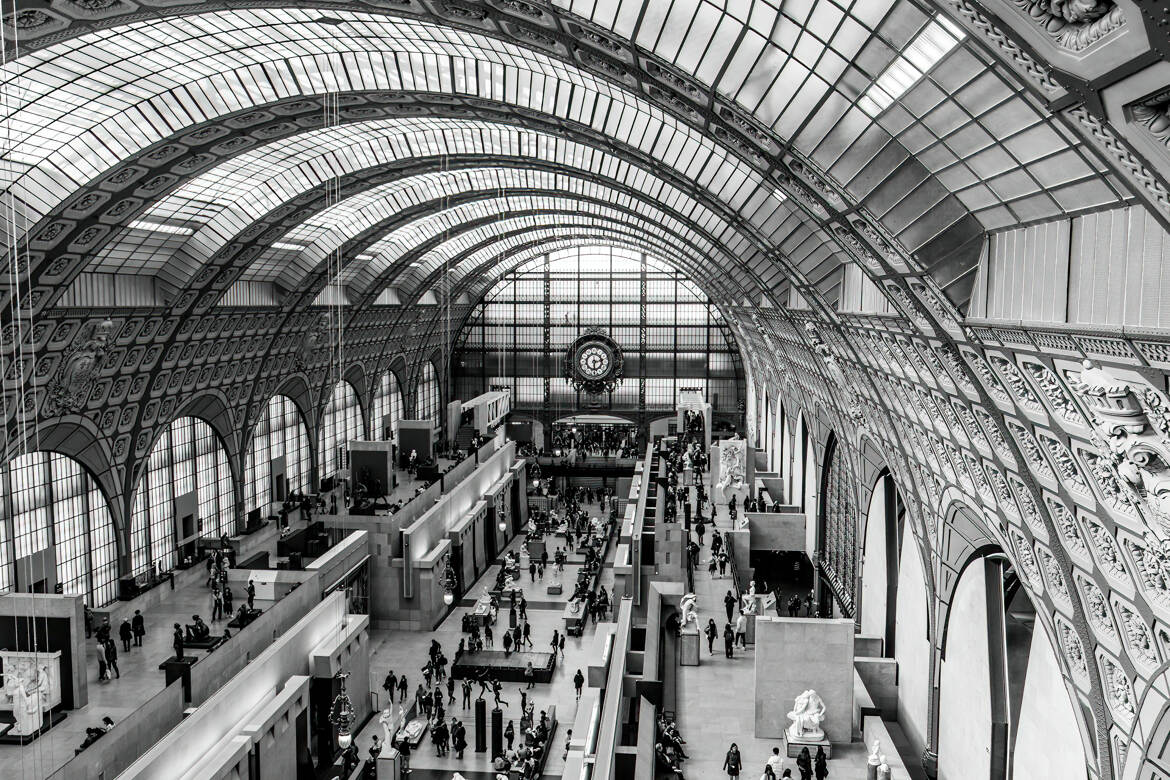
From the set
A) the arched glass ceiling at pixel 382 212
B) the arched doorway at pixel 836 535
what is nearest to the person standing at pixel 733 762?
the arched doorway at pixel 836 535

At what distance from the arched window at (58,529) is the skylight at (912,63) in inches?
1139

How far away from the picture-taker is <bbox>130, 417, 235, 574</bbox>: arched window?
39.0m

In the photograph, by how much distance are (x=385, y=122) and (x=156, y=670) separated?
18887mm

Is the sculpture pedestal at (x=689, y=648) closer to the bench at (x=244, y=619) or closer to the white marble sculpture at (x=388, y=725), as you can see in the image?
the white marble sculpture at (x=388, y=725)

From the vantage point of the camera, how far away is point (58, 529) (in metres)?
33.7

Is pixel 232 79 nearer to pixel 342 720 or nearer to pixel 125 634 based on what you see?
pixel 125 634

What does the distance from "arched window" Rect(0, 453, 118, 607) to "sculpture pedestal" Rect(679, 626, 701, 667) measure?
828 inches

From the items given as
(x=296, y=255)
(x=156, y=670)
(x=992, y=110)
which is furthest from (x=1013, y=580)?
(x=296, y=255)

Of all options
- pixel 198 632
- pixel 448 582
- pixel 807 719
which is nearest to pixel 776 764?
pixel 807 719

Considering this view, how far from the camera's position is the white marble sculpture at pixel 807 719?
20969 millimetres

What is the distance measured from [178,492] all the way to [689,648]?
2631 cm

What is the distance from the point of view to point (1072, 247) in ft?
37.2

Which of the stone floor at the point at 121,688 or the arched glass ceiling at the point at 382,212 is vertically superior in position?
the arched glass ceiling at the point at 382,212

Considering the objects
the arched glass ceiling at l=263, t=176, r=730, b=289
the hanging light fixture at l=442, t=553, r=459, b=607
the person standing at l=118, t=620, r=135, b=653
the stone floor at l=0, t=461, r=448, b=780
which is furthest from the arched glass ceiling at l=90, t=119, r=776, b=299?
the hanging light fixture at l=442, t=553, r=459, b=607
